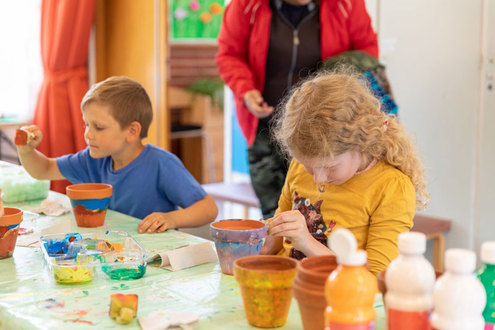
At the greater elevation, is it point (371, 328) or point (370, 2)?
point (370, 2)

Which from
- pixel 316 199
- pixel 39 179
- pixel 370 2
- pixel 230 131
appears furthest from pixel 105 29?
pixel 316 199

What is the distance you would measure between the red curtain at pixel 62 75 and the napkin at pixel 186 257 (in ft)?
9.07

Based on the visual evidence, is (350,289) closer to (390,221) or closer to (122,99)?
(390,221)

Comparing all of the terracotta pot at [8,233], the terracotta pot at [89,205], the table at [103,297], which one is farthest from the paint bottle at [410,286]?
the terracotta pot at [89,205]

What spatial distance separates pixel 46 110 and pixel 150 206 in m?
2.28

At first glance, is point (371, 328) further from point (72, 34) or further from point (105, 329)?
point (72, 34)

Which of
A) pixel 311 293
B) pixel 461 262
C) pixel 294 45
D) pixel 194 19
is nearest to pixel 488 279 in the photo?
pixel 461 262

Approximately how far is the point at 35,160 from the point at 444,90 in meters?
1.86

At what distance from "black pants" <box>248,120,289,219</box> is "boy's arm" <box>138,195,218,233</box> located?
74cm

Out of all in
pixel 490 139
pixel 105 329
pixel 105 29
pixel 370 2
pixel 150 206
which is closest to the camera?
pixel 105 329

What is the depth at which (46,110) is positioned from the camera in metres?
4.09

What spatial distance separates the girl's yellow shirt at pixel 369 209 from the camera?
1427 mm

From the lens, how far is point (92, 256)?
1365mm

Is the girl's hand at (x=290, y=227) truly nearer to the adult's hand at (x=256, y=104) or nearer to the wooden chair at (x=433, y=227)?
the adult's hand at (x=256, y=104)
